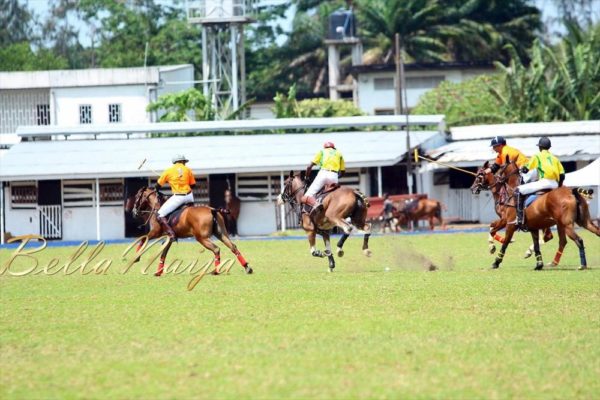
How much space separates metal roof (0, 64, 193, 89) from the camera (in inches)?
2379

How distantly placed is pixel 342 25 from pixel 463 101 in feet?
40.9

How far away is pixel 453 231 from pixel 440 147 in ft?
24.4

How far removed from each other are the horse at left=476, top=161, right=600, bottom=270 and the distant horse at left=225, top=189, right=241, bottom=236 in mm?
23692

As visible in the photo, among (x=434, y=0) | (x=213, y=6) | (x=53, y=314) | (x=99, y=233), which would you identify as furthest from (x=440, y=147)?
(x=53, y=314)

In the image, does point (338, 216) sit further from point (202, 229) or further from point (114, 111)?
point (114, 111)

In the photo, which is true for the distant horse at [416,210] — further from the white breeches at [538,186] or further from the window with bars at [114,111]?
the window with bars at [114,111]

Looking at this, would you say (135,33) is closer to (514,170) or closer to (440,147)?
(440,147)

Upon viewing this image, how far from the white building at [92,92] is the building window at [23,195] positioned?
14892 millimetres

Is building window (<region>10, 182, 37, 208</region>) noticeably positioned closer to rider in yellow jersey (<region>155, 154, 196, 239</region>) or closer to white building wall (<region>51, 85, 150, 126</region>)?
white building wall (<region>51, 85, 150, 126</region>)

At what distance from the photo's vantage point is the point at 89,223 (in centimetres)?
4556

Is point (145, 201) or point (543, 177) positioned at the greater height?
point (543, 177)

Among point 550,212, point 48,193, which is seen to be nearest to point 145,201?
point 550,212

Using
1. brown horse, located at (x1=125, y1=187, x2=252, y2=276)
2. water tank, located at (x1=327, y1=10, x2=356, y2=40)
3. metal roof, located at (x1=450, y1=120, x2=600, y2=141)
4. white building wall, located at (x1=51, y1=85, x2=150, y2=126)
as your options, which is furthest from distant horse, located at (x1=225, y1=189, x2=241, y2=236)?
water tank, located at (x1=327, y1=10, x2=356, y2=40)

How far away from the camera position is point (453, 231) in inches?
1614
